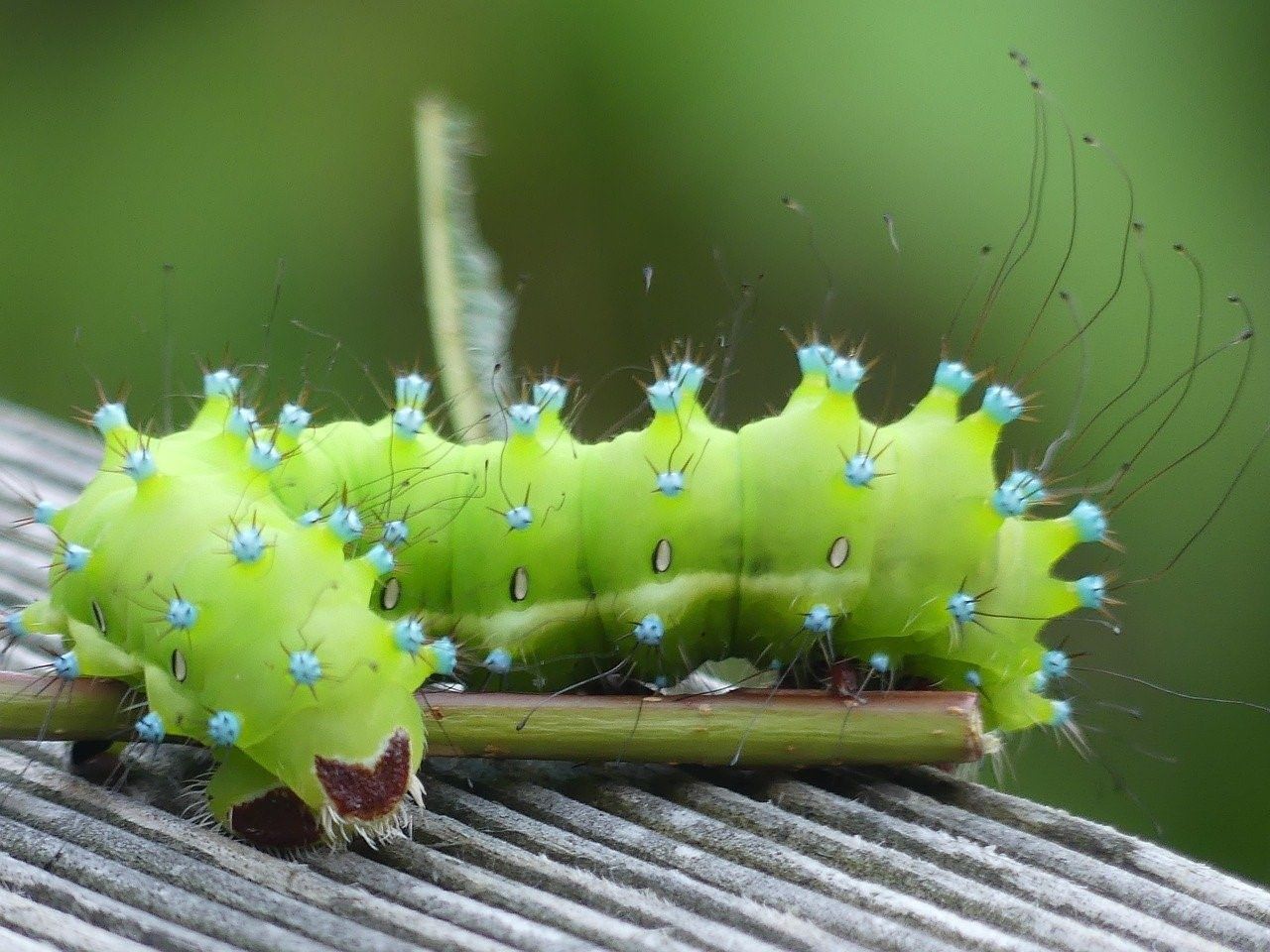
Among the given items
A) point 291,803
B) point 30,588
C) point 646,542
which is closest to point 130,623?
point 291,803

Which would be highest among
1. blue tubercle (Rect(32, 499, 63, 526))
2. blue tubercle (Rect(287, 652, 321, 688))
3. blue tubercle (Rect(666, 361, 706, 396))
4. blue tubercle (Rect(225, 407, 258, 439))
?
blue tubercle (Rect(666, 361, 706, 396))

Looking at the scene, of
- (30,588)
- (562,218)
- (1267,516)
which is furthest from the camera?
(562,218)

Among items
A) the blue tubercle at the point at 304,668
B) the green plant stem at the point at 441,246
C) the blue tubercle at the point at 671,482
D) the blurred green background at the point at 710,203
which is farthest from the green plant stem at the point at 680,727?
the blurred green background at the point at 710,203

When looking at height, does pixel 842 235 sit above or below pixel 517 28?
below

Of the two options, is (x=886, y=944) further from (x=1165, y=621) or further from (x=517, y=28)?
(x=517, y=28)

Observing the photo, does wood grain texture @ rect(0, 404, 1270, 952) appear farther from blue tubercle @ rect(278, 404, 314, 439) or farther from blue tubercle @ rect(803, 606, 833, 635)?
blue tubercle @ rect(278, 404, 314, 439)

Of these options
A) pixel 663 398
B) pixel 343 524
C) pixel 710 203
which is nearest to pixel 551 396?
pixel 663 398

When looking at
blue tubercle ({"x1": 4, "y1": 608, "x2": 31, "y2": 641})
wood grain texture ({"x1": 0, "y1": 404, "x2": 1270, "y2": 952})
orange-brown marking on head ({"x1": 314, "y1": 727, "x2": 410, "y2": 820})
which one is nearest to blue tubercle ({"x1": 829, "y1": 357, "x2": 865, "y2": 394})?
wood grain texture ({"x1": 0, "y1": 404, "x2": 1270, "y2": 952})
